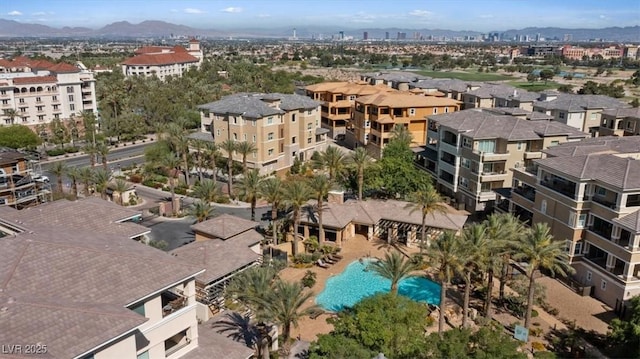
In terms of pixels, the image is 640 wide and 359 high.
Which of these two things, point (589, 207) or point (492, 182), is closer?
point (589, 207)

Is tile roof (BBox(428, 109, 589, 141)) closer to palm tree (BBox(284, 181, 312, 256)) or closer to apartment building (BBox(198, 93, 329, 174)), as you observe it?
palm tree (BBox(284, 181, 312, 256))

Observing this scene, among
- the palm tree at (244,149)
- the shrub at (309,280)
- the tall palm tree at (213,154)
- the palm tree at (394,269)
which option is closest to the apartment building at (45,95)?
the tall palm tree at (213,154)

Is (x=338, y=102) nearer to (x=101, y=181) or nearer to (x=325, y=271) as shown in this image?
(x=101, y=181)

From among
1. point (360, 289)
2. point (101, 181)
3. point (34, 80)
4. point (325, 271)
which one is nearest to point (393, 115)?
point (325, 271)

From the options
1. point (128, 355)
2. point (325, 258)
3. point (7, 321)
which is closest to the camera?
point (7, 321)

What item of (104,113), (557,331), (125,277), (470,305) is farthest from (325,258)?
(104,113)

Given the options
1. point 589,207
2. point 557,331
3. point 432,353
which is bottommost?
point 557,331

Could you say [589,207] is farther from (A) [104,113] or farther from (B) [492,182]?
(A) [104,113]
